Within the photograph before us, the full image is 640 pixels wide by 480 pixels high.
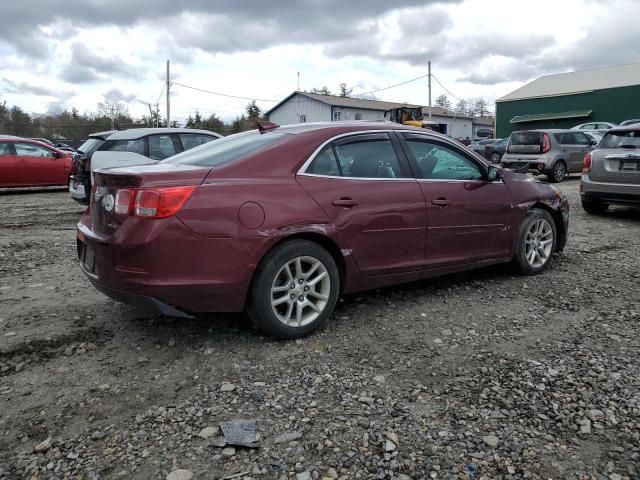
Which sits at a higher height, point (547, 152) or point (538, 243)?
point (547, 152)

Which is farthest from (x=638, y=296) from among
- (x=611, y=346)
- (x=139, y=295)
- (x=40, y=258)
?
(x=40, y=258)

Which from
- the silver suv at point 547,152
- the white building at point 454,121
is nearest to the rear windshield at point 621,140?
the silver suv at point 547,152

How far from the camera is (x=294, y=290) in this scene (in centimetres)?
361

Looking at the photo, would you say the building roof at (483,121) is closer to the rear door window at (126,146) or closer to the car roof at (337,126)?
the rear door window at (126,146)

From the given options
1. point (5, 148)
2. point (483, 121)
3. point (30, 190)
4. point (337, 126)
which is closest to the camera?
point (337, 126)

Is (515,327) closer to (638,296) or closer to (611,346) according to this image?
(611,346)

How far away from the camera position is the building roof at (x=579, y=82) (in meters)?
39.0

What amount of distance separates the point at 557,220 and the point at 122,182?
4334mm

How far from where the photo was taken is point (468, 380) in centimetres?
309

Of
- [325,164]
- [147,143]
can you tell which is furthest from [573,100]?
[325,164]

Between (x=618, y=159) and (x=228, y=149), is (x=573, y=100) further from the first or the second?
(x=228, y=149)

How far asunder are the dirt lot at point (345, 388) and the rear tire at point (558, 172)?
11377mm

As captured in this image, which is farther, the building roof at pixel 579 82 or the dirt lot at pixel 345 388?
the building roof at pixel 579 82

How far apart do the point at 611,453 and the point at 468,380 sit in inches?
32.9
